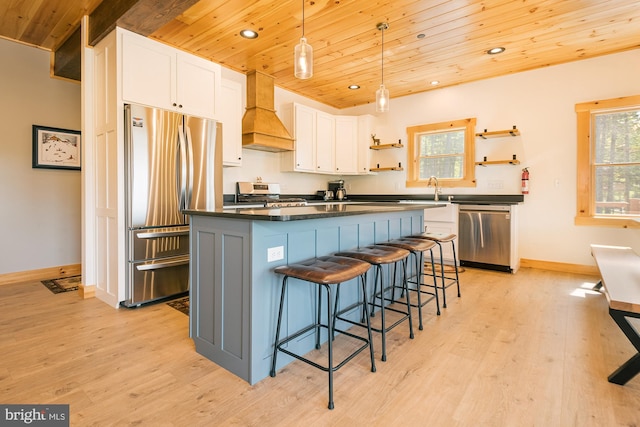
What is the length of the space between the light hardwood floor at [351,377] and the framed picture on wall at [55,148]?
1895mm

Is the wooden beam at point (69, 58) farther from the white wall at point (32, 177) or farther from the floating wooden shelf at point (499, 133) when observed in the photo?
the floating wooden shelf at point (499, 133)

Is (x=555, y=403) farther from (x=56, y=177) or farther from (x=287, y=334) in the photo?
(x=56, y=177)

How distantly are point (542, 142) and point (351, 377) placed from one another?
4231mm

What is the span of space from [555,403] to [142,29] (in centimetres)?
395

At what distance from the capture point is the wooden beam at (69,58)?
3385 millimetres

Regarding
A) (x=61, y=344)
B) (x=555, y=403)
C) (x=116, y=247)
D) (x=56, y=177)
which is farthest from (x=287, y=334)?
(x=56, y=177)

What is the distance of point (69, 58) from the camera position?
140 inches

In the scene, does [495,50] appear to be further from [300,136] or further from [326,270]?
[326,270]

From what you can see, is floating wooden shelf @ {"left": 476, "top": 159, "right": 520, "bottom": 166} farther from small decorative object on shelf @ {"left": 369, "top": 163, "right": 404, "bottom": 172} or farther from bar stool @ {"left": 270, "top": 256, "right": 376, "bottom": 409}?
bar stool @ {"left": 270, "top": 256, "right": 376, "bottom": 409}

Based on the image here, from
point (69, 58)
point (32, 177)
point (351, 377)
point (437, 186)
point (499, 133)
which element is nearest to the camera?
point (351, 377)

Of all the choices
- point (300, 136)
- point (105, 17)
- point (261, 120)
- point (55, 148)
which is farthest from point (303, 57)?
point (55, 148)

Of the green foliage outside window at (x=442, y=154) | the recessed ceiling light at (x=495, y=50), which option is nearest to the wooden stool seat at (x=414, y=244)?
the recessed ceiling light at (x=495, y=50)

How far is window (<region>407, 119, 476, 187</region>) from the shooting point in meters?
4.92

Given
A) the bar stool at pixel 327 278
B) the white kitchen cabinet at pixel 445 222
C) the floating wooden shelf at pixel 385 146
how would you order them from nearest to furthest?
the bar stool at pixel 327 278
the white kitchen cabinet at pixel 445 222
the floating wooden shelf at pixel 385 146
